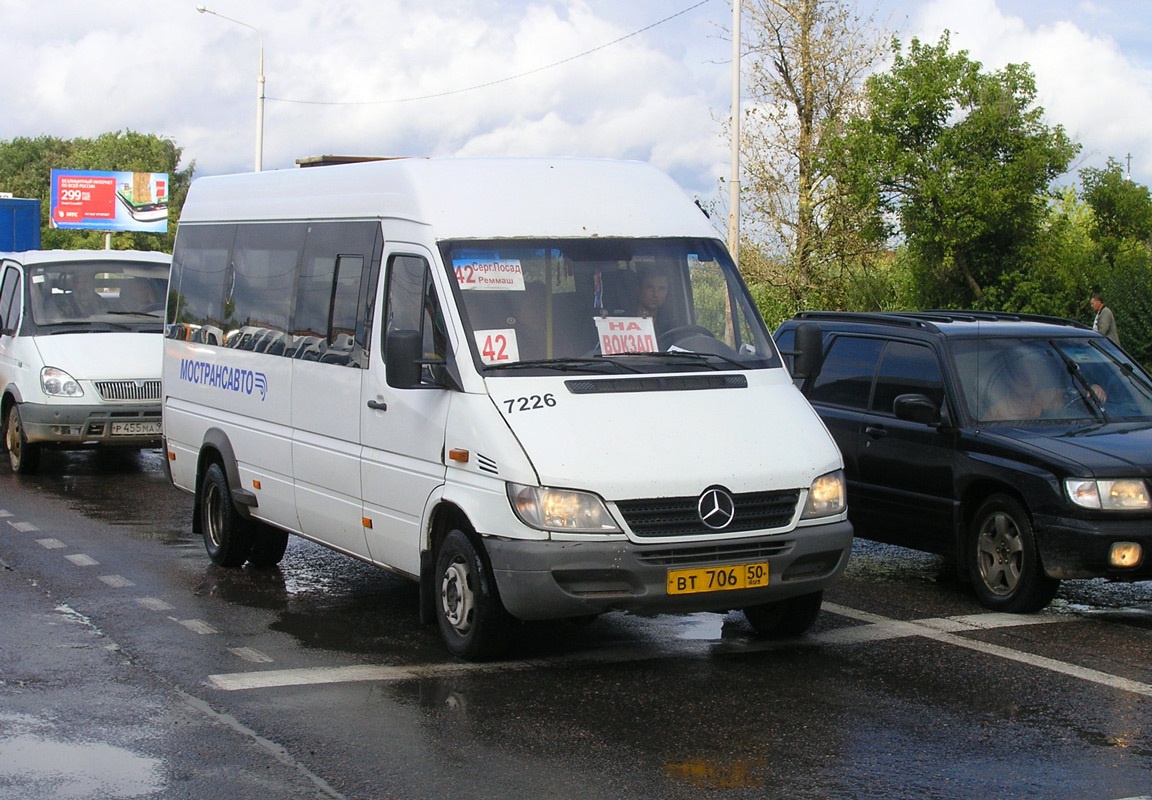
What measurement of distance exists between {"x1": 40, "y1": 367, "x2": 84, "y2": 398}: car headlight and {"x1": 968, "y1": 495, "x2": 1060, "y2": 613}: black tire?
368 inches

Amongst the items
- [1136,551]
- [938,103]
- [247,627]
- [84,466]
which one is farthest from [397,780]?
[938,103]

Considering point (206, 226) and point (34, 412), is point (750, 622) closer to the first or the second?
point (206, 226)

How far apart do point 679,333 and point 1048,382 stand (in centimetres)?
296

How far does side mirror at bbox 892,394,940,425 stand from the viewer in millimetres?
9242

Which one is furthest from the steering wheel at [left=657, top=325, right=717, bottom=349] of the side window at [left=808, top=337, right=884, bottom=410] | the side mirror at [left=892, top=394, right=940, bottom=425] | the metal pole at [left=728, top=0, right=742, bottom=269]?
the metal pole at [left=728, top=0, right=742, bottom=269]

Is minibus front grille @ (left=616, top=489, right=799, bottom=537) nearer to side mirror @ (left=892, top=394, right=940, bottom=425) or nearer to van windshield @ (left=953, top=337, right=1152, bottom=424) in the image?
side mirror @ (left=892, top=394, right=940, bottom=425)

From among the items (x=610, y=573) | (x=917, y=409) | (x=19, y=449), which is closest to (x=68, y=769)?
(x=610, y=573)

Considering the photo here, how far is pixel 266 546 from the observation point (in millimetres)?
10258

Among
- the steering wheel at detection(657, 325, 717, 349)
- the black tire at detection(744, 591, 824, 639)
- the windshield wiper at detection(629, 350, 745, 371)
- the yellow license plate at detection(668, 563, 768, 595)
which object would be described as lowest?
the black tire at detection(744, 591, 824, 639)

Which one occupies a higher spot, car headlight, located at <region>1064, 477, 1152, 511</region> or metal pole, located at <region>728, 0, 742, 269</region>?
metal pole, located at <region>728, 0, 742, 269</region>

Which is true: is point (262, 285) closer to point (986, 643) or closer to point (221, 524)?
point (221, 524)

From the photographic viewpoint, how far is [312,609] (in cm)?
882

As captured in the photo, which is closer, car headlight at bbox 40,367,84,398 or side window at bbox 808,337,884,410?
side window at bbox 808,337,884,410

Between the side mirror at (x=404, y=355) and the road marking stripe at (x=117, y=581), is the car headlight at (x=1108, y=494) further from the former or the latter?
the road marking stripe at (x=117, y=581)
